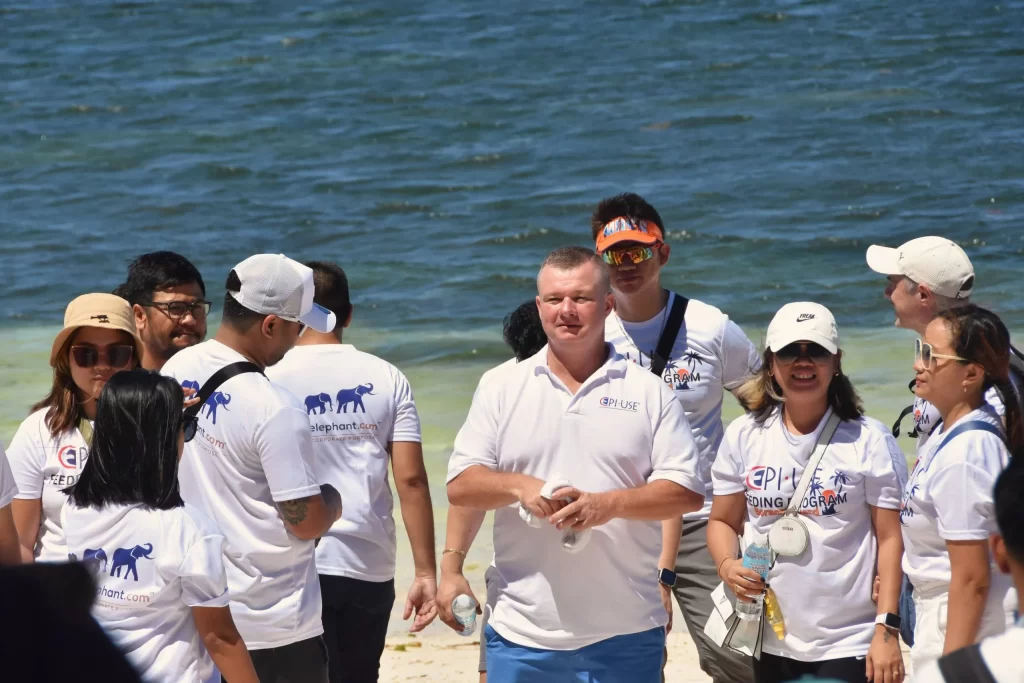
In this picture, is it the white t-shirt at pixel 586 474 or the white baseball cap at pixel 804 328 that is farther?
the white baseball cap at pixel 804 328

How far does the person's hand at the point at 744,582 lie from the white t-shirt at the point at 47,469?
2.05 meters

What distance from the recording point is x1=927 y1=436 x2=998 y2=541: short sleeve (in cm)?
364

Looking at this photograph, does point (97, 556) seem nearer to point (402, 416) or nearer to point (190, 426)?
point (190, 426)

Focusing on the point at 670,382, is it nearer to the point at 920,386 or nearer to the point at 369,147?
the point at 920,386

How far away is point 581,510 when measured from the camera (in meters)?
3.75

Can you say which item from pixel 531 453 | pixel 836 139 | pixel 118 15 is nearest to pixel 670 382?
pixel 531 453

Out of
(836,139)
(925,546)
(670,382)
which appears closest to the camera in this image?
(925,546)

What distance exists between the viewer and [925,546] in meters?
3.92

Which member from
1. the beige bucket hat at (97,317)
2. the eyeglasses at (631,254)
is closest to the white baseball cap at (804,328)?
the eyeglasses at (631,254)

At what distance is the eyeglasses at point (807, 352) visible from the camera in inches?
169

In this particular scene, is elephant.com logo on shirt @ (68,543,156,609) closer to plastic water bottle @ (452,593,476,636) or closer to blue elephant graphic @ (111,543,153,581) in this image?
blue elephant graphic @ (111,543,153,581)

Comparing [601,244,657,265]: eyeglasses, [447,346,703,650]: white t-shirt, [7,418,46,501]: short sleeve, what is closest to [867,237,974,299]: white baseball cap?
[601,244,657,265]: eyeglasses

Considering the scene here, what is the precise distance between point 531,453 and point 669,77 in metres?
19.9

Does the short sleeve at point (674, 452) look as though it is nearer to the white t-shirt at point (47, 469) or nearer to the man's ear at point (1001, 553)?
the man's ear at point (1001, 553)
